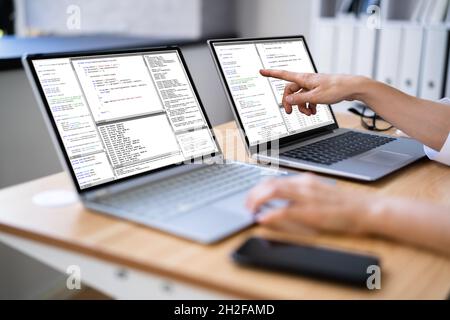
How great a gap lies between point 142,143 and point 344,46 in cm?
184

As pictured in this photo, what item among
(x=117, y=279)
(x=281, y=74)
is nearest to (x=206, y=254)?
(x=117, y=279)

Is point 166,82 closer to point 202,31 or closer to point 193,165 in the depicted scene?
point 193,165

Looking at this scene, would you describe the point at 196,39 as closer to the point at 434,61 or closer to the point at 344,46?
the point at 344,46

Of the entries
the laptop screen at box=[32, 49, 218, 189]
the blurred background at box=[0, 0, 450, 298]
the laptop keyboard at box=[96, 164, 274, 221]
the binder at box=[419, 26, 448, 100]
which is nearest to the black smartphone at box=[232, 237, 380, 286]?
the laptop keyboard at box=[96, 164, 274, 221]

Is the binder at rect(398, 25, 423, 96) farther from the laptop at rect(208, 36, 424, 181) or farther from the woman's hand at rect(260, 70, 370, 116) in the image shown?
the woman's hand at rect(260, 70, 370, 116)

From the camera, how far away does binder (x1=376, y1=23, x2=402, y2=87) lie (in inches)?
94.2

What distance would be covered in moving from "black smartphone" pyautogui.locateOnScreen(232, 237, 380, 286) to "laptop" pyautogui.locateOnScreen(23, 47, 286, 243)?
67 millimetres

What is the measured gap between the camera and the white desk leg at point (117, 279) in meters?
0.66

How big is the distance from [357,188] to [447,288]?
0.35 m

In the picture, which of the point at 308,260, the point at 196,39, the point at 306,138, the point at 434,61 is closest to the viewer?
the point at 308,260

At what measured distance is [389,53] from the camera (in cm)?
243
